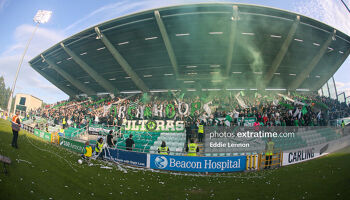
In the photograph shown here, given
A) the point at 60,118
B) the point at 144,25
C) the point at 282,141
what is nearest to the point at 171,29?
the point at 144,25

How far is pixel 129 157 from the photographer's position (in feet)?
37.4

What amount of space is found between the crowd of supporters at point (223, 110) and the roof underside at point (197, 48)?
1.88 m

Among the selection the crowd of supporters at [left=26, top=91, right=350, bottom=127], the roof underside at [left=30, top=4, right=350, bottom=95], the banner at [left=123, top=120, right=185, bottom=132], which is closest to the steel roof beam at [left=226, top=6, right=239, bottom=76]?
the roof underside at [left=30, top=4, right=350, bottom=95]

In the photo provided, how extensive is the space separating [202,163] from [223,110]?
355 inches

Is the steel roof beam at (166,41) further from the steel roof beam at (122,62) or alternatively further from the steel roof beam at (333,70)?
the steel roof beam at (333,70)

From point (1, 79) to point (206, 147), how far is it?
36.9ft

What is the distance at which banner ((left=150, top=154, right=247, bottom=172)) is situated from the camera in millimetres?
10398

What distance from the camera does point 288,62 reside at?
1808cm

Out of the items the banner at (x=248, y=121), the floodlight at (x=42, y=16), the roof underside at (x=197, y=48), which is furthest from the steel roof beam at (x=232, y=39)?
the floodlight at (x=42, y=16)

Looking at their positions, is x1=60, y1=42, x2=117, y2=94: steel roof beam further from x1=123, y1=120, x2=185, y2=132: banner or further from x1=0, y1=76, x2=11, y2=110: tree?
x1=0, y1=76, x2=11, y2=110: tree

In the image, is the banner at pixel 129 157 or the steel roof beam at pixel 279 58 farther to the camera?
the steel roof beam at pixel 279 58

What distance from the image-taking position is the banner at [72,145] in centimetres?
1309

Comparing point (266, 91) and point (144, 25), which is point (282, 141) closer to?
point (266, 91)

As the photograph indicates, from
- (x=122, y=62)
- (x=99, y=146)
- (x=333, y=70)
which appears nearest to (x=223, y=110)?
(x=99, y=146)
